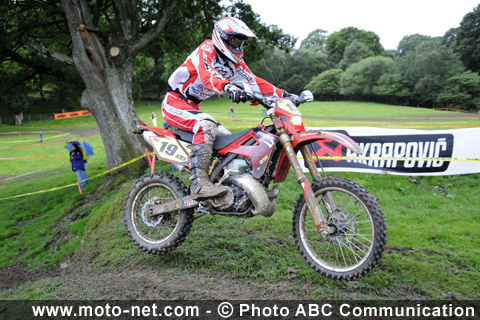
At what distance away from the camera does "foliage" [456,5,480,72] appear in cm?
5341

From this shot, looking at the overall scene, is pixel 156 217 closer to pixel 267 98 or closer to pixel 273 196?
pixel 273 196

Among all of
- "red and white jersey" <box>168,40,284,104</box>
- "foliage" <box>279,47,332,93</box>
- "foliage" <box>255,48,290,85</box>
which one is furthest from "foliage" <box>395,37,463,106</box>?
"red and white jersey" <box>168,40,284,104</box>

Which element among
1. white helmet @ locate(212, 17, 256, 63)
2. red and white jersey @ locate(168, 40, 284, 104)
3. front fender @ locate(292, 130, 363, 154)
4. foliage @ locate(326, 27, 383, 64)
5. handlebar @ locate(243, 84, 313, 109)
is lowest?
front fender @ locate(292, 130, 363, 154)

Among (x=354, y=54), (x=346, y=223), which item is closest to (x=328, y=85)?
(x=354, y=54)

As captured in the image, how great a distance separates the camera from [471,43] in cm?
5450

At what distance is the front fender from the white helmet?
141cm

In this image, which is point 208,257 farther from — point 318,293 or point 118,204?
point 118,204

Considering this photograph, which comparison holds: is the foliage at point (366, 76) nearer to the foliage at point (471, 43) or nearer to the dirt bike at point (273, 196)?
the foliage at point (471, 43)

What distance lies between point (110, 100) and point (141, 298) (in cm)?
882

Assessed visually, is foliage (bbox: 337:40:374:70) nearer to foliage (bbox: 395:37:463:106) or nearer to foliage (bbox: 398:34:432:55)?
foliage (bbox: 398:34:432:55)

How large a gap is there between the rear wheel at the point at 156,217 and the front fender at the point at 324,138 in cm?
179

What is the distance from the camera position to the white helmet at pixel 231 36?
4.00 meters

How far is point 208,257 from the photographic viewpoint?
4480 mm

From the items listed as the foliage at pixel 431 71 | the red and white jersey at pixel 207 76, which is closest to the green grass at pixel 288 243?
the red and white jersey at pixel 207 76
